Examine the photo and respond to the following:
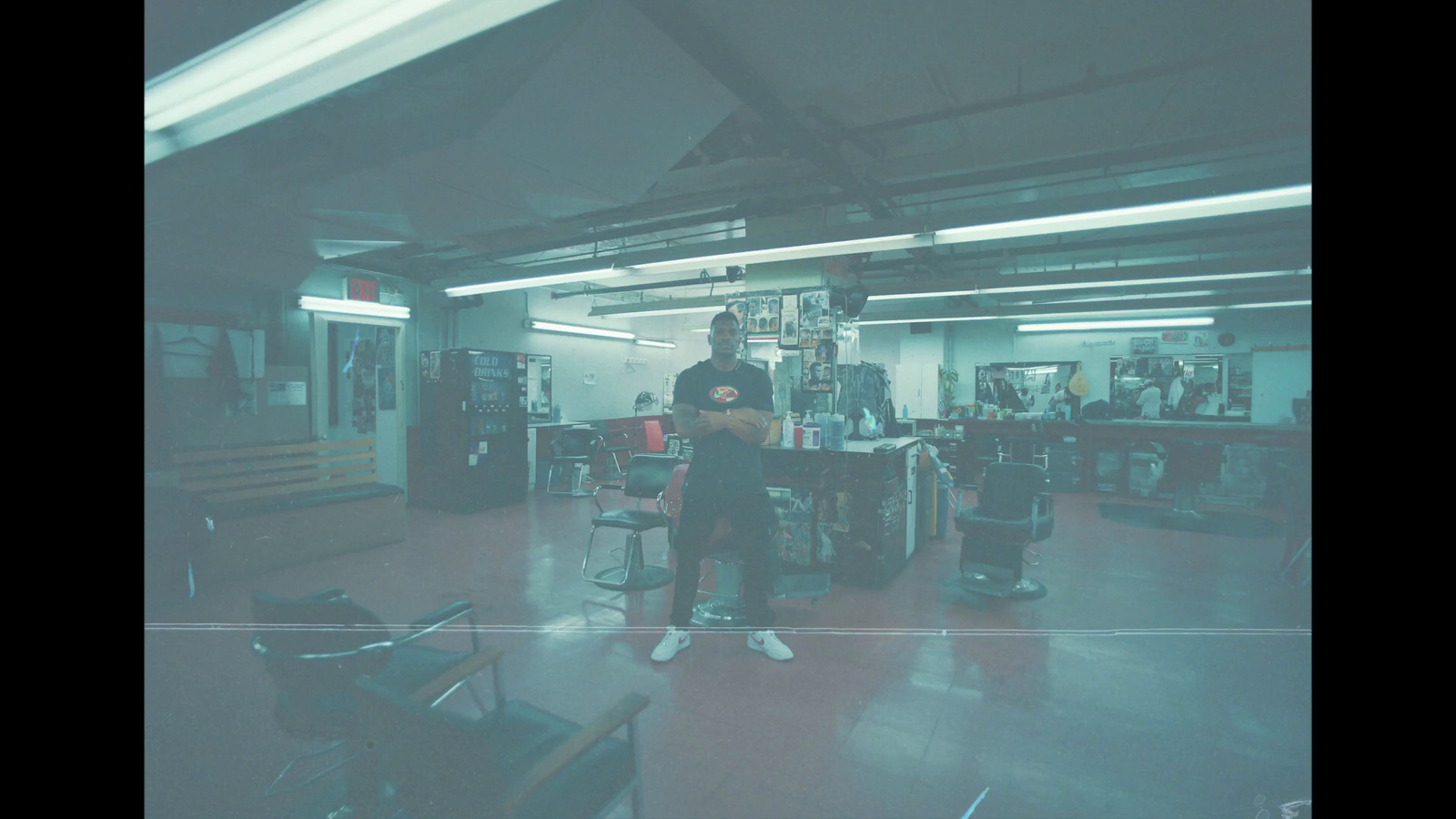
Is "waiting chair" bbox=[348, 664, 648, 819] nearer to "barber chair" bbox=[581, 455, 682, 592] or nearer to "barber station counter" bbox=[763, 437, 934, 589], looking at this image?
"barber chair" bbox=[581, 455, 682, 592]

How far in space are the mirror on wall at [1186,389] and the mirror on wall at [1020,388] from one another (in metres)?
3.93

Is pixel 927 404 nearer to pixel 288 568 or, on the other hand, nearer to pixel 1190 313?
pixel 1190 313

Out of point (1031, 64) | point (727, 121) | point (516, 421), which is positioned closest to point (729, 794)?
point (516, 421)

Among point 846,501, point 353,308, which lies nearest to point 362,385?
point 353,308

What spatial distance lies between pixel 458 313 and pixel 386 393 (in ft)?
0.73

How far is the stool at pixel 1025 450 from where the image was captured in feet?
18.0

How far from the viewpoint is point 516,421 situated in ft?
4.08

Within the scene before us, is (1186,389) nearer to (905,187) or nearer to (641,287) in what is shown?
(905,187)

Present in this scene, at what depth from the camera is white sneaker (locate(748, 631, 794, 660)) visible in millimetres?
1946

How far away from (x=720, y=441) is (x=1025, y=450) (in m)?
5.29

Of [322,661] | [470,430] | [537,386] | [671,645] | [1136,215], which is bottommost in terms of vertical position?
[671,645]

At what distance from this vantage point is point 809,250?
2.79 metres

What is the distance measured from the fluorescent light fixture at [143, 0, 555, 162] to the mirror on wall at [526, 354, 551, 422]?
0.62m

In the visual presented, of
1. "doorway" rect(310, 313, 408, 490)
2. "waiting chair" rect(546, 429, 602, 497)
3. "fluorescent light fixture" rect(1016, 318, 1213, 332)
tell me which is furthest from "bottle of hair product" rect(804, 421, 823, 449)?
"doorway" rect(310, 313, 408, 490)
